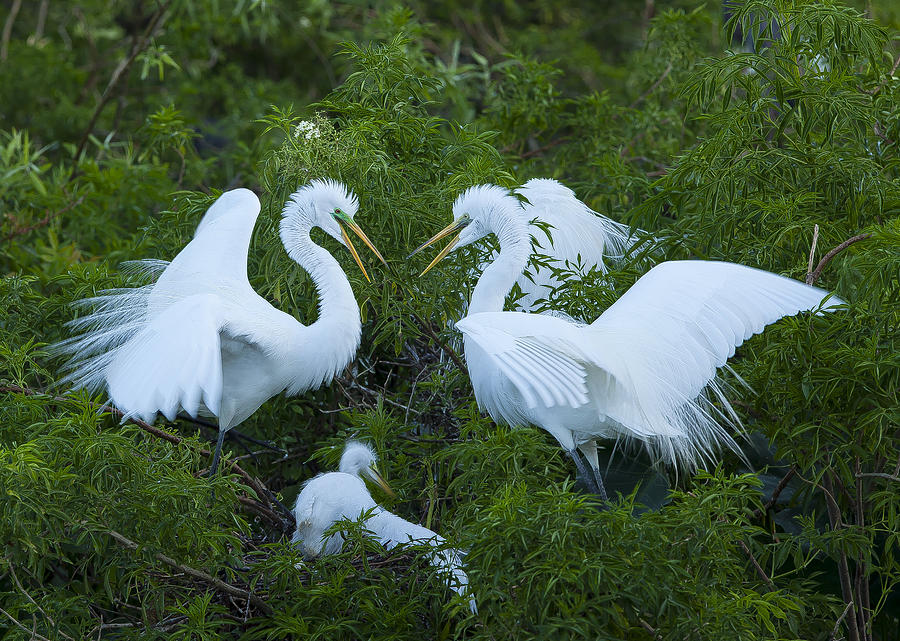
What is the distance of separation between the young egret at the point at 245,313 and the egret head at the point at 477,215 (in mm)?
249

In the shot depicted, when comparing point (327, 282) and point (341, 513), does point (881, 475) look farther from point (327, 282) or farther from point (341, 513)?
point (327, 282)

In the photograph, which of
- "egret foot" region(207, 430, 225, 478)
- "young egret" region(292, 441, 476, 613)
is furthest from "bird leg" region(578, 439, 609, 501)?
"egret foot" region(207, 430, 225, 478)

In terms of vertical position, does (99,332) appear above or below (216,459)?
above

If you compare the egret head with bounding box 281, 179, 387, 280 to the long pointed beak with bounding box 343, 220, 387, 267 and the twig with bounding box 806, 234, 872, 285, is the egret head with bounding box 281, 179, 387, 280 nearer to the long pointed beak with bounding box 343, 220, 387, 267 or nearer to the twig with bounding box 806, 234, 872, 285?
the long pointed beak with bounding box 343, 220, 387, 267

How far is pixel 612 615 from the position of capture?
201 centimetres

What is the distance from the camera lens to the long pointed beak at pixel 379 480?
9.87 feet

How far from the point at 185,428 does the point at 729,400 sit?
187cm

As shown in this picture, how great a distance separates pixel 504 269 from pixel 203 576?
117 centimetres

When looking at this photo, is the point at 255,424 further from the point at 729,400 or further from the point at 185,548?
the point at 729,400

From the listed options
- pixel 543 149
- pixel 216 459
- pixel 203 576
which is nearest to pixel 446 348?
pixel 216 459

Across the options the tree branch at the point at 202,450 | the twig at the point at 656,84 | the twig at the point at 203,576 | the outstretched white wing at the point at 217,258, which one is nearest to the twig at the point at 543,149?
the twig at the point at 656,84

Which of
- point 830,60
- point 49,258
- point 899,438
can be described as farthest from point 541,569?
point 49,258

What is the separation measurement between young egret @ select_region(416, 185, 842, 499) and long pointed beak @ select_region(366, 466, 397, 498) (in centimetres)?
41

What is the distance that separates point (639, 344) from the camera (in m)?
2.62
